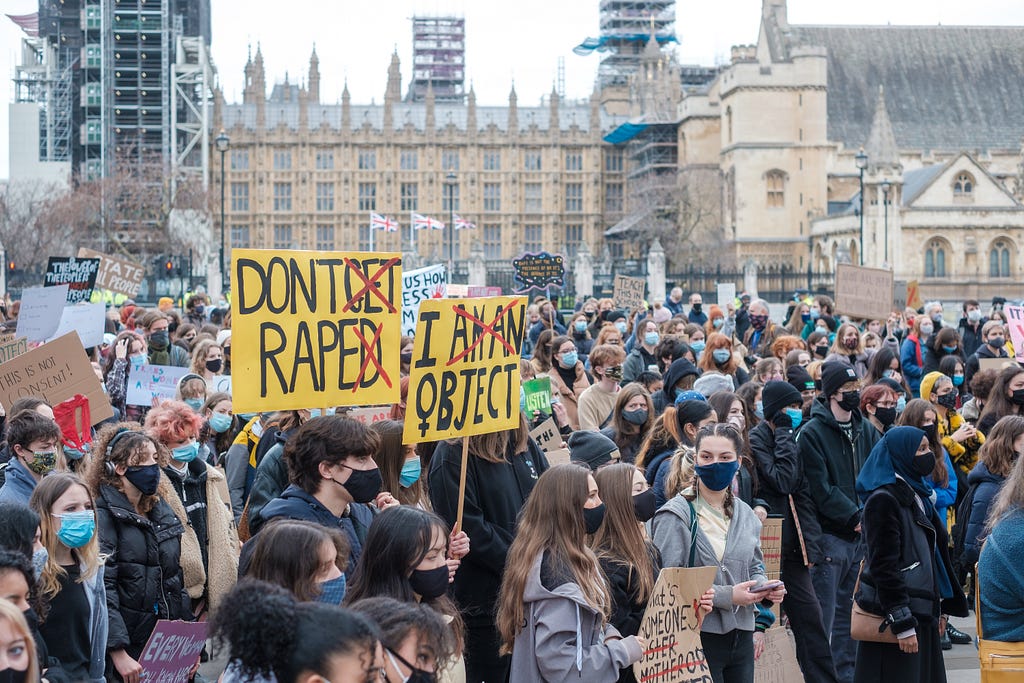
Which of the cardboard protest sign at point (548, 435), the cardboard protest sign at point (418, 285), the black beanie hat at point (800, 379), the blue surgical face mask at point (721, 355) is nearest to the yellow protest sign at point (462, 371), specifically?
→ the cardboard protest sign at point (548, 435)

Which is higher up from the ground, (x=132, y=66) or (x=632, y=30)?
(x=632, y=30)

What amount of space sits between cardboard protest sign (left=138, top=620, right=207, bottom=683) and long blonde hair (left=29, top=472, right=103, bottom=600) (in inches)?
13.8

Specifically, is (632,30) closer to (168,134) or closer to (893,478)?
(168,134)

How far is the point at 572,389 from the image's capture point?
32.0 ft

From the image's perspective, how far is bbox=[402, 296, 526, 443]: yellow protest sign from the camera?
4973 mm

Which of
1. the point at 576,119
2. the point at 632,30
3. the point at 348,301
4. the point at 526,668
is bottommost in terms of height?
the point at 526,668

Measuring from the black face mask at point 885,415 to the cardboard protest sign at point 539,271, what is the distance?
12.3 meters

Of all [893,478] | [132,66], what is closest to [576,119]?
[132,66]

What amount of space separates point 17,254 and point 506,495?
39.4 meters

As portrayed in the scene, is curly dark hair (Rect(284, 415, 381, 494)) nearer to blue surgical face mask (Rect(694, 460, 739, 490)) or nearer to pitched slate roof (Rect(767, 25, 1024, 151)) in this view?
blue surgical face mask (Rect(694, 460, 739, 490))

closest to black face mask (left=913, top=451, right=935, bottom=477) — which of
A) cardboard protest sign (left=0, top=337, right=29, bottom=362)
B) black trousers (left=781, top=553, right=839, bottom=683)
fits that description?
black trousers (left=781, top=553, right=839, bottom=683)

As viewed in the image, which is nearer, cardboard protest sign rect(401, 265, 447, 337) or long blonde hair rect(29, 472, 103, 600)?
long blonde hair rect(29, 472, 103, 600)

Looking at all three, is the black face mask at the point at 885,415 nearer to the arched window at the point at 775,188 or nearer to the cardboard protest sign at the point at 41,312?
the cardboard protest sign at the point at 41,312

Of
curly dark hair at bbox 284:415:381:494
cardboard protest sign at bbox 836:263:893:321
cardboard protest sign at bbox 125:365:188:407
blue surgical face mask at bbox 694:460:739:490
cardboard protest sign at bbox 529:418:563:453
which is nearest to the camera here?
curly dark hair at bbox 284:415:381:494
